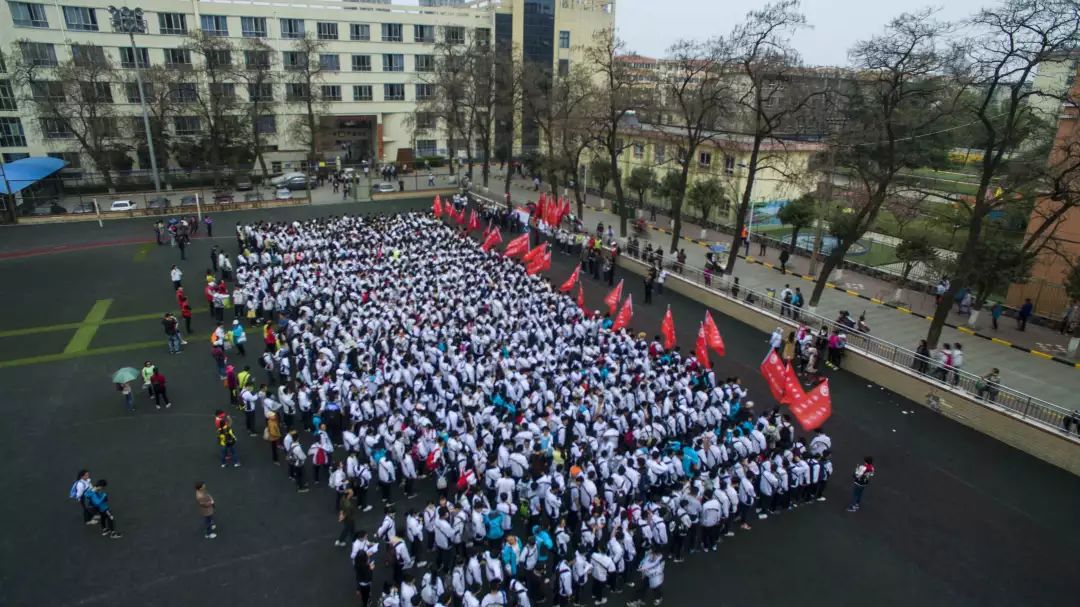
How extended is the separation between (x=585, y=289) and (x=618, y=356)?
911 cm

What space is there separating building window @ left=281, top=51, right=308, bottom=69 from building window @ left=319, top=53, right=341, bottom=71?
6.08ft

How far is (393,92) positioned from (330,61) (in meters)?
5.69

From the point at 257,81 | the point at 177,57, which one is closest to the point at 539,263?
the point at 257,81

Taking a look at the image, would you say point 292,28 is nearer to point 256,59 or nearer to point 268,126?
point 256,59

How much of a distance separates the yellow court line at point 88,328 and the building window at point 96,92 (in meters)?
24.4

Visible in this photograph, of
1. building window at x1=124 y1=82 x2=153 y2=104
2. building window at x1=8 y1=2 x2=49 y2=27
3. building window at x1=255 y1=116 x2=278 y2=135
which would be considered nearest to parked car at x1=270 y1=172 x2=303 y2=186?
building window at x1=255 y1=116 x2=278 y2=135

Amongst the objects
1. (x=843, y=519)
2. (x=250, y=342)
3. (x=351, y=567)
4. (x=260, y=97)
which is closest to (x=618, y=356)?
(x=843, y=519)

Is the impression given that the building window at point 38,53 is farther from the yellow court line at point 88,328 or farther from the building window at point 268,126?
the yellow court line at point 88,328

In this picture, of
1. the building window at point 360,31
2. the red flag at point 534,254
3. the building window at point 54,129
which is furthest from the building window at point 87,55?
the red flag at point 534,254

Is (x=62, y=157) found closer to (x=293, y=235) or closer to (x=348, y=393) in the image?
(x=293, y=235)

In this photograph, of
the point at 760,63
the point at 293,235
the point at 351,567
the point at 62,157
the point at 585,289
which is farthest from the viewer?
the point at 62,157

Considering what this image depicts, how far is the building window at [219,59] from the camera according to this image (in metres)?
43.3

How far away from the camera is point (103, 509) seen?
442 inches

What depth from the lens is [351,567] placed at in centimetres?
1086
